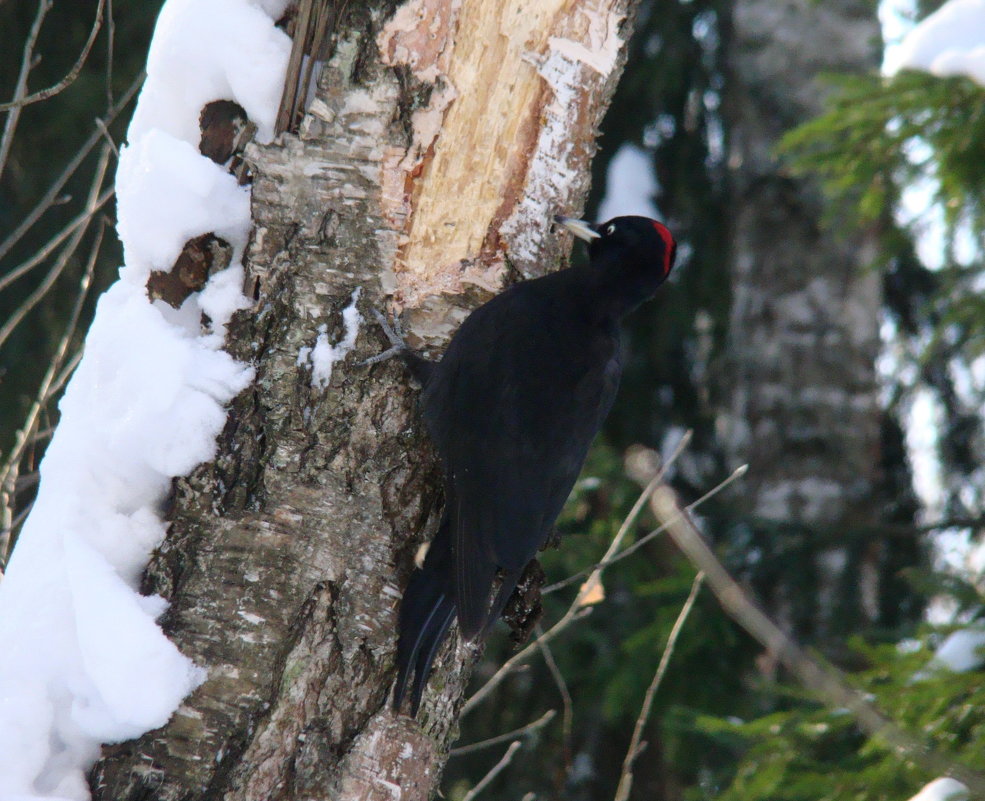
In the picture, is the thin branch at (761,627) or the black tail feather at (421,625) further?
the black tail feather at (421,625)

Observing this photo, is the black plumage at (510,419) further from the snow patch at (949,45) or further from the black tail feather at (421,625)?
the snow patch at (949,45)

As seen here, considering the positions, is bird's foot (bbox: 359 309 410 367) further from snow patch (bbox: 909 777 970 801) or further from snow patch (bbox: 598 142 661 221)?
snow patch (bbox: 598 142 661 221)

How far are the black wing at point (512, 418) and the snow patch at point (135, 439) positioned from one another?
0.48m

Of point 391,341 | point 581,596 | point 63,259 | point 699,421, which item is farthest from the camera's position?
point 699,421

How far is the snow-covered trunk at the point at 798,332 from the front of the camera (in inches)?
156

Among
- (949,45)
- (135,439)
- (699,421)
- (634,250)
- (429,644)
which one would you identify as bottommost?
(429,644)

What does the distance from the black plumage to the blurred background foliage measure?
0.69 metres

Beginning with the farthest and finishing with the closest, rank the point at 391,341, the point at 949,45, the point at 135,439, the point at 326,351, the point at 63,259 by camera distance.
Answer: the point at 949,45, the point at 63,259, the point at 391,341, the point at 326,351, the point at 135,439

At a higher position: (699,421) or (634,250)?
(699,421)

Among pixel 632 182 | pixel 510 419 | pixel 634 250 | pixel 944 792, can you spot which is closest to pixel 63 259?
pixel 510 419

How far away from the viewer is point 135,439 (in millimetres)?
1794

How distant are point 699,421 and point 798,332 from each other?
66cm

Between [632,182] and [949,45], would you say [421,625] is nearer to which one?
[949,45]

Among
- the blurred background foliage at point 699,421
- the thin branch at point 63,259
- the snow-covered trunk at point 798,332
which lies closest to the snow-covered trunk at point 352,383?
the thin branch at point 63,259
